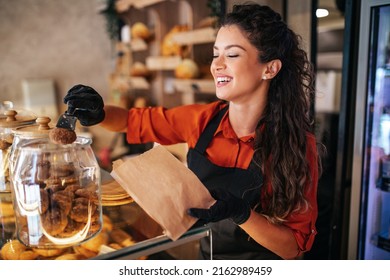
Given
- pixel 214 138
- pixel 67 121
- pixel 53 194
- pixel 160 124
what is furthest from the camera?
pixel 160 124

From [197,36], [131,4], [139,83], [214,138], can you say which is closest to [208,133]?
[214,138]

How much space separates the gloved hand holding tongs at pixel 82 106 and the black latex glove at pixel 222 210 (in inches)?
13.1

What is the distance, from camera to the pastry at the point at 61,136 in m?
0.67

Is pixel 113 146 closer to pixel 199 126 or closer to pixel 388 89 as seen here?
pixel 199 126

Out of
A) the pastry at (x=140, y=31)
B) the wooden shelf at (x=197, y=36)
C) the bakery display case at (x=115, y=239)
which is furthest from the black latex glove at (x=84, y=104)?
the pastry at (x=140, y=31)

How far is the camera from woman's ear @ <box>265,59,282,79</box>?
2.88 ft

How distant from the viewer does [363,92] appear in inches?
47.9

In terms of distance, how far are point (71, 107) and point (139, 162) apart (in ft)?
0.81

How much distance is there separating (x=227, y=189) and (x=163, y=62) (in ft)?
4.42

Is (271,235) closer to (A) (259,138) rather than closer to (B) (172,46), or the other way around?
(A) (259,138)

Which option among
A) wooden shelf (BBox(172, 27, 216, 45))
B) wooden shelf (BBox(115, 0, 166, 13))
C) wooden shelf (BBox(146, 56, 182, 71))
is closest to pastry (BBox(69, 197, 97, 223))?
wooden shelf (BBox(172, 27, 216, 45))

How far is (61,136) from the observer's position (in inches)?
26.4
